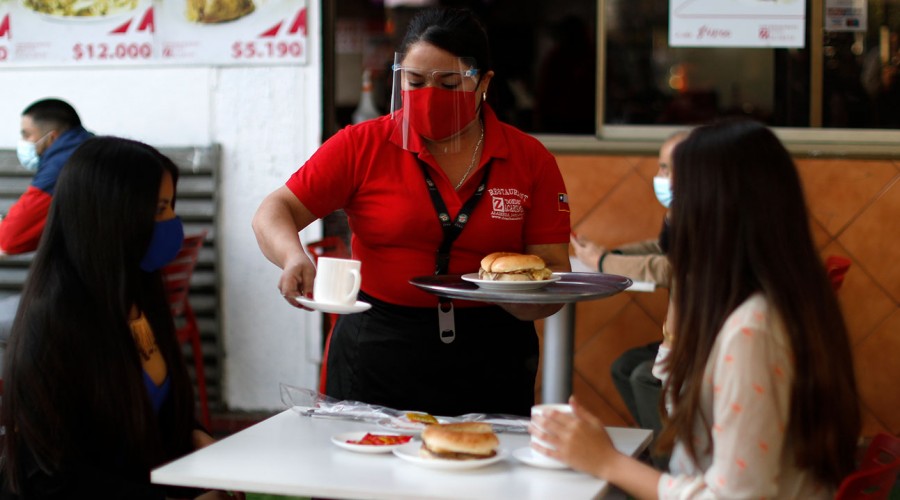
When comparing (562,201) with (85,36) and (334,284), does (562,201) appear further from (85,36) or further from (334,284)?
(85,36)

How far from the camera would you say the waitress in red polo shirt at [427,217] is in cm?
255

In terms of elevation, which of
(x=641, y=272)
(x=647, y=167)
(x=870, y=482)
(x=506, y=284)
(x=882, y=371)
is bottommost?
(x=882, y=371)

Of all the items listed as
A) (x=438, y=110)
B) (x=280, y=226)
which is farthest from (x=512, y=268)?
(x=280, y=226)

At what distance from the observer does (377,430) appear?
2.21 m

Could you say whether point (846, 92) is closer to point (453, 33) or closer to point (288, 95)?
point (288, 95)

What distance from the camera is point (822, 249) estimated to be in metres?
4.54

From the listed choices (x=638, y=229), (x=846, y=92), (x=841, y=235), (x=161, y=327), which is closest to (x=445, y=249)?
(x=161, y=327)

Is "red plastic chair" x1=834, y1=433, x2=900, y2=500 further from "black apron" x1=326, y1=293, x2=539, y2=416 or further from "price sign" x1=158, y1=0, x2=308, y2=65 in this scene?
"price sign" x1=158, y1=0, x2=308, y2=65

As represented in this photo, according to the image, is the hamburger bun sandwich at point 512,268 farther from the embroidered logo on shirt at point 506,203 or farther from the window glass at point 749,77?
the window glass at point 749,77

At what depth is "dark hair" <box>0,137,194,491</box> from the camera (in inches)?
81.6

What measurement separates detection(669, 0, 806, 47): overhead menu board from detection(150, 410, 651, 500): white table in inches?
120

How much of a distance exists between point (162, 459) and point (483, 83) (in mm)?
1146

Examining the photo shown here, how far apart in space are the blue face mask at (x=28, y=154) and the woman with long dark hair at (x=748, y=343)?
3657 mm

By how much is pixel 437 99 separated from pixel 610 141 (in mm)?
2350
